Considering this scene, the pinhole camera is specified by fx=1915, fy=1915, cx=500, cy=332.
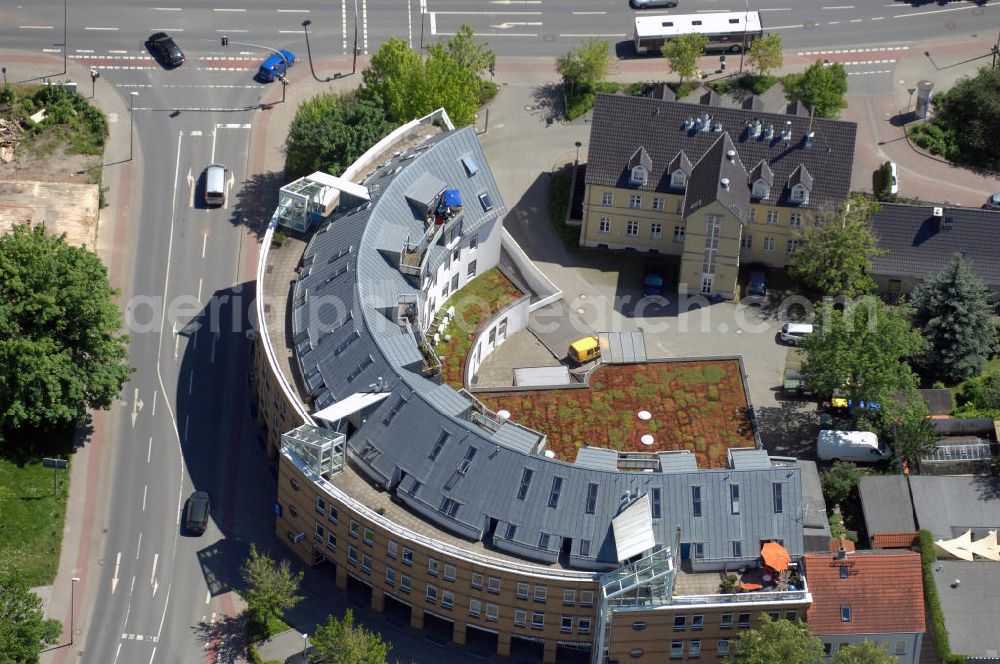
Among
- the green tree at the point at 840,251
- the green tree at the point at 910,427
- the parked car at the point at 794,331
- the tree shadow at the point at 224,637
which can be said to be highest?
the green tree at the point at 840,251

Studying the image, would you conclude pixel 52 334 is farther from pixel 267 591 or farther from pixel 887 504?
pixel 887 504

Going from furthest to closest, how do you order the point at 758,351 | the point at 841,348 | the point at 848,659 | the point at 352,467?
the point at 758,351 < the point at 841,348 < the point at 352,467 < the point at 848,659

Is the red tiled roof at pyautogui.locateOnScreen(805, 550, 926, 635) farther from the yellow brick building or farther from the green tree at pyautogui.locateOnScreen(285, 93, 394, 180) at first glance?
the green tree at pyautogui.locateOnScreen(285, 93, 394, 180)

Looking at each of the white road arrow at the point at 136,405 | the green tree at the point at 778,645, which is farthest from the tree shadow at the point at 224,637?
the green tree at the point at 778,645

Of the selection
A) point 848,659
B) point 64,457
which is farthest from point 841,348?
point 64,457

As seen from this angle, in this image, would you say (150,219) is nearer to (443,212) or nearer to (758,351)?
(443,212)

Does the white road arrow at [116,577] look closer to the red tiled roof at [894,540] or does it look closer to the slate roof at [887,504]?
the slate roof at [887,504]
